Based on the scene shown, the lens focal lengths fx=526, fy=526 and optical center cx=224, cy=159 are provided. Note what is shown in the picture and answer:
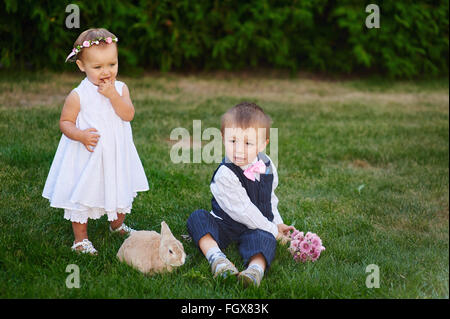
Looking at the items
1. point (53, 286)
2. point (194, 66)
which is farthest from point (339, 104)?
point (53, 286)

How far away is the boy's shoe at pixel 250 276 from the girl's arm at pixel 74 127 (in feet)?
3.43

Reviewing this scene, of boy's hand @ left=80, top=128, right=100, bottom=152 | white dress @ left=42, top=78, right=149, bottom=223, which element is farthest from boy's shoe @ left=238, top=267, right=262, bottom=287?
boy's hand @ left=80, top=128, right=100, bottom=152

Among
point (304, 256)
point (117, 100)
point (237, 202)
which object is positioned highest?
point (117, 100)

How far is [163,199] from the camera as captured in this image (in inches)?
152

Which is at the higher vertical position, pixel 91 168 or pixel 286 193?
pixel 91 168

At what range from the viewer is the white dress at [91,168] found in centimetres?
287

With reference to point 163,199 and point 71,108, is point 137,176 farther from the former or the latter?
point 163,199

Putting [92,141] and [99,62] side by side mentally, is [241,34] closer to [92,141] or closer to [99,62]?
[99,62]

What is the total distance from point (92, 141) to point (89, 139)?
0.02 m

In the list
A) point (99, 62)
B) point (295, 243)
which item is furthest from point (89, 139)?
point (295, 243)

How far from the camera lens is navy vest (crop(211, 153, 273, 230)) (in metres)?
3.08

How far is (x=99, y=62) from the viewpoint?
9.32 ft

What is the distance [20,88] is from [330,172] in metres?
3.98

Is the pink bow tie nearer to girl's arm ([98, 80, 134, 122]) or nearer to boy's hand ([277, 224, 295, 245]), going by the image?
boy's hand ([277, 224, 295, 245])
